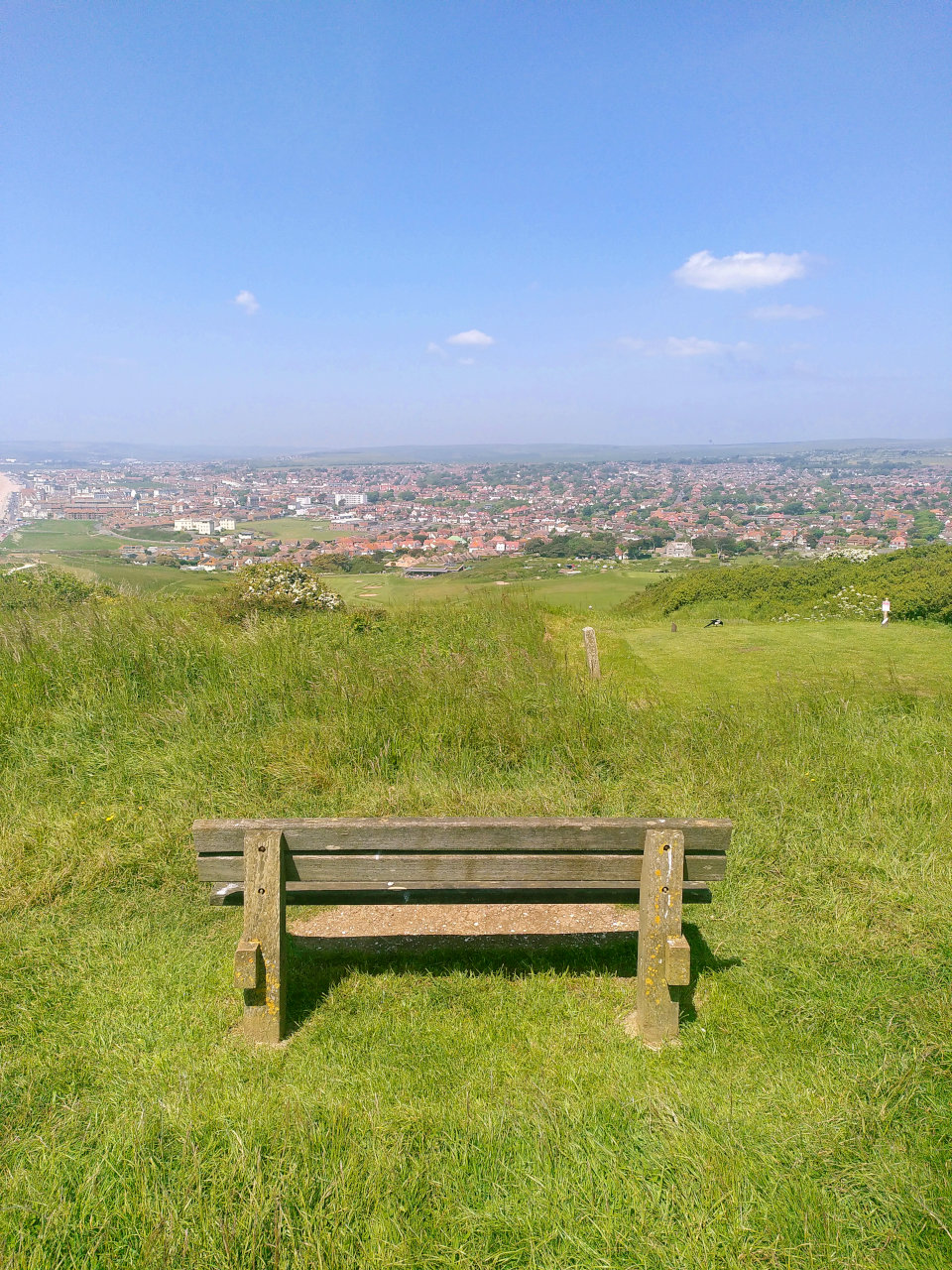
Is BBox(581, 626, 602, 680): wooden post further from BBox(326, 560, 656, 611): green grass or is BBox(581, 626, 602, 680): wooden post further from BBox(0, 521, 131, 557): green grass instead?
BBox(0, 521, 131, 557): green grass

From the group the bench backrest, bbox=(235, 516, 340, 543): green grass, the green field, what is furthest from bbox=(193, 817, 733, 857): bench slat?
bbox=(235, 516, 340, 543): green grass

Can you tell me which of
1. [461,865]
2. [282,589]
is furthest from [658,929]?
[282,589]

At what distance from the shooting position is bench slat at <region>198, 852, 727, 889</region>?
2.79m

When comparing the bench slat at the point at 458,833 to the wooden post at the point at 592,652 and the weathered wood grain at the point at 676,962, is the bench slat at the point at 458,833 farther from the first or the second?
the wooden post at the point at 592,652

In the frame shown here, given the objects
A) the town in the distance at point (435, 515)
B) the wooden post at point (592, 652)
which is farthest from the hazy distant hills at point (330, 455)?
the wooden post at point (592, 652)

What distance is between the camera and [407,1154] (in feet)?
6.89

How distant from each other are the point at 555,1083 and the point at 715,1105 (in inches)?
20.8

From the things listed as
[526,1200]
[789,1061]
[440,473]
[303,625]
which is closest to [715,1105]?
[789,1061]

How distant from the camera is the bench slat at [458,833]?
275 cm

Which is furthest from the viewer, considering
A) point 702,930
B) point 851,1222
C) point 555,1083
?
point 702,930

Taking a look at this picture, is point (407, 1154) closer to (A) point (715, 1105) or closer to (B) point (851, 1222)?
(A) point (715, 1105)

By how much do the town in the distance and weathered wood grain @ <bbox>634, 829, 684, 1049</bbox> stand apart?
15.5 metres

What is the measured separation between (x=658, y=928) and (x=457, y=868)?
0.79 m

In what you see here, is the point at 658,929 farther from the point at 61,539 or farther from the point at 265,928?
the point at 61,539
